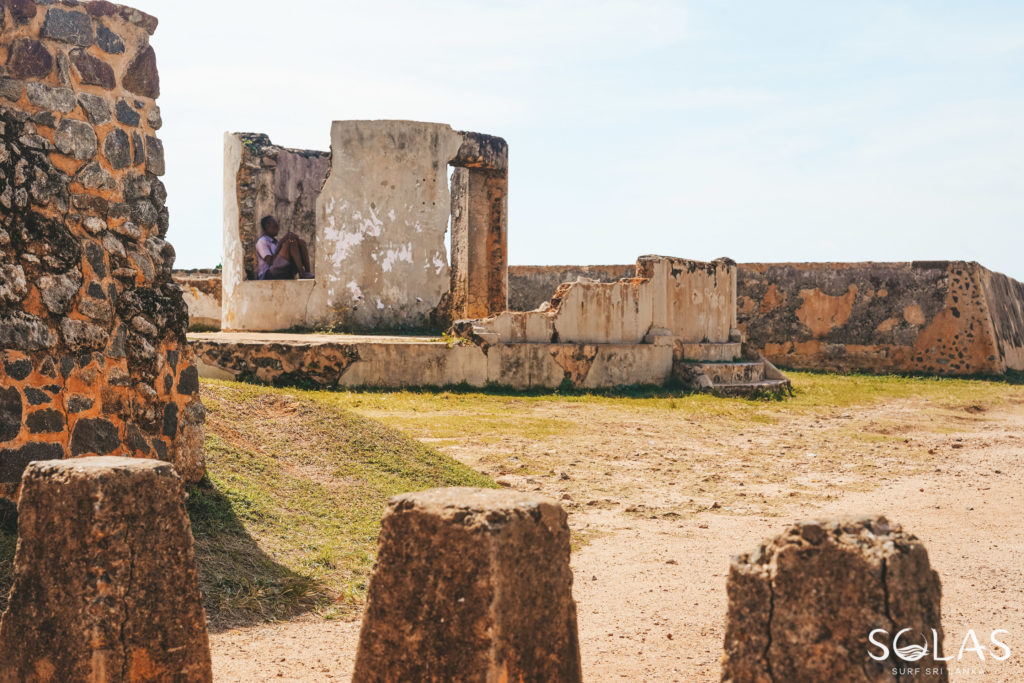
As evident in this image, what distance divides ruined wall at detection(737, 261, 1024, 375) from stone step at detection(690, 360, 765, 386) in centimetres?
398

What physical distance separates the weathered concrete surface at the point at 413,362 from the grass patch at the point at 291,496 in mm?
3213

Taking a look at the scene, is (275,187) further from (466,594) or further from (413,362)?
(466,594)

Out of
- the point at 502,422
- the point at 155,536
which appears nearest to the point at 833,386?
the point at 502,422

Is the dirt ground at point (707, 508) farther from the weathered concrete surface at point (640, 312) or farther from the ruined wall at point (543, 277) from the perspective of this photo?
the ruined wall at point (543, 277)

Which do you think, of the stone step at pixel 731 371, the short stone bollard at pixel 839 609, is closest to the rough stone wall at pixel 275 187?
the stone step at pixel 731 371

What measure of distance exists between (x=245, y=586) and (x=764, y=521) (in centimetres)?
315

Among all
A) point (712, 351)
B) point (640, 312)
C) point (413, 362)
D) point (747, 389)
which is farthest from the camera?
point (712, 351)

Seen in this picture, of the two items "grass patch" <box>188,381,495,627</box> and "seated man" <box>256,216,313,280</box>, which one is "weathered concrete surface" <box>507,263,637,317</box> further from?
"grass patch" <box>188,381,495,627</box>

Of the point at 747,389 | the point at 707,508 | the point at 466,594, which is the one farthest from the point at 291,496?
the point at 747,389

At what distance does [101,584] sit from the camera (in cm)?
289

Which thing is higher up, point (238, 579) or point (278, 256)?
point (278, 256)

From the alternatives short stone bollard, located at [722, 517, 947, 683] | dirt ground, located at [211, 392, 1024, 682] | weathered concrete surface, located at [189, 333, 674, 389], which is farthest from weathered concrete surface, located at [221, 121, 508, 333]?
short stone bollard, located at [722, 517, 947, 683]

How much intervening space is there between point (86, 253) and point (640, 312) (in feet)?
30.2

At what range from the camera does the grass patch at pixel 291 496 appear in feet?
14.8
